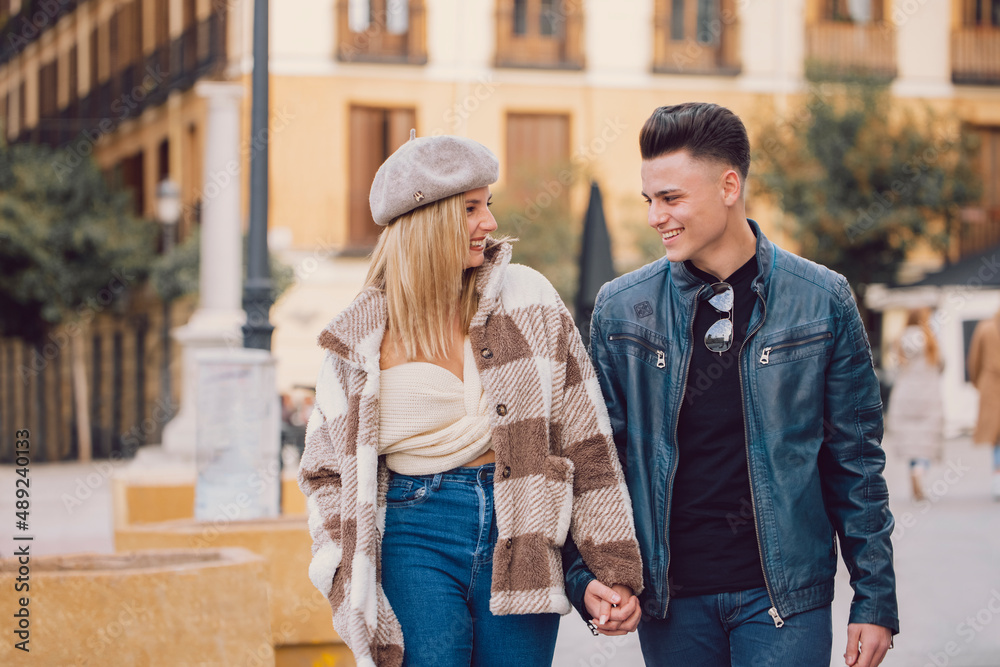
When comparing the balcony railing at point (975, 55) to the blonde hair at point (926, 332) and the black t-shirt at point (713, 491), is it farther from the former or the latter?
the black t-shirt at point (713, 491)

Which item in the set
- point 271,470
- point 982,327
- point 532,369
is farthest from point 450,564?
point 982,327

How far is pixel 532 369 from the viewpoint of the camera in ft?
9.01

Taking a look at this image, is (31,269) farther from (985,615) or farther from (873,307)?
(985,615)

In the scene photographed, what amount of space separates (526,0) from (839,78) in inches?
237

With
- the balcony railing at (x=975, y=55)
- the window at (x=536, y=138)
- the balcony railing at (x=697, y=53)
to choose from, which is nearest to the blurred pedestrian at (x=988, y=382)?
the window at (x=536, y=138)

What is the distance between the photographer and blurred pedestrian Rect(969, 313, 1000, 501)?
10.7 meters

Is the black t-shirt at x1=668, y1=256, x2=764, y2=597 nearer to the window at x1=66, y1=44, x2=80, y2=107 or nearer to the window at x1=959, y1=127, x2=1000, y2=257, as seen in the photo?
the window at x1=959, y1=127, x2=1000, y2=257

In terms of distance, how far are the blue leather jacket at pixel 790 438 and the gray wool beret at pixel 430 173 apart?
53 centimetres

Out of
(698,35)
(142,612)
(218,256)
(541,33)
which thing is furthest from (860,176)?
(142,612)

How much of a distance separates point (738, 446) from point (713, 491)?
0.37 feet

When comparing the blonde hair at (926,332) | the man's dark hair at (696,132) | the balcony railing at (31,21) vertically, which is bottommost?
the blonde hair at (926,332)

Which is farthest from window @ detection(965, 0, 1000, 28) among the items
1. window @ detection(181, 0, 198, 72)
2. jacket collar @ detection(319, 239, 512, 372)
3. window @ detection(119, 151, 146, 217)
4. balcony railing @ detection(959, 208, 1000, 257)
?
jacket collar @ detection(319, 239, 512, 372)

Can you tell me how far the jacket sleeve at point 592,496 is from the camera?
269cm

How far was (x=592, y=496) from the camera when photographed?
2736mm
